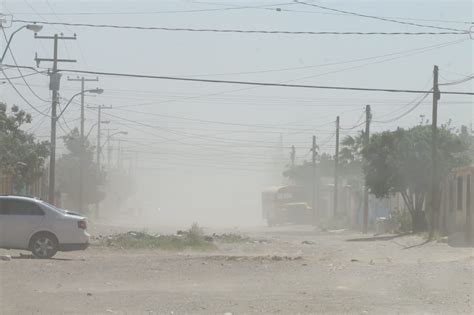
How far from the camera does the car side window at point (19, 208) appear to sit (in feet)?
65.7

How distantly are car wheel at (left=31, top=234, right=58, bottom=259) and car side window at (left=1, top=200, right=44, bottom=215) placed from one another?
66 cm

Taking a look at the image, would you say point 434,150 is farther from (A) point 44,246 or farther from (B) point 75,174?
(B) point 75,174

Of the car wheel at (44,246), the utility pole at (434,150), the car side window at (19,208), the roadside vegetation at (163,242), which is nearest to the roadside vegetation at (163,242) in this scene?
the roadside vegetation at (163,242)

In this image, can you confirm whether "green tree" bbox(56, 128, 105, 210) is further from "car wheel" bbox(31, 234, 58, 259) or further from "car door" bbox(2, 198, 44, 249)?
"car wheel" bbox(31, 234, 58, 259)

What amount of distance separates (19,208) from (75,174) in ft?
172

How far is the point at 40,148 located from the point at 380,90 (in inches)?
792

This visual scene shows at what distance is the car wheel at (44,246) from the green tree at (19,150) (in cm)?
1623

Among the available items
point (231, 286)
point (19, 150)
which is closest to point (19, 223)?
point (231, 286)

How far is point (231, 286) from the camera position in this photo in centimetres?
1465

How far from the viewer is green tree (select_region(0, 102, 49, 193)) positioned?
118 ft

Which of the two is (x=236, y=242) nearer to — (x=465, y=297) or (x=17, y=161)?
(x=17, y=161)

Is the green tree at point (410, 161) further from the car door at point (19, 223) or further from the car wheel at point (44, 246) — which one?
the car door at point (19, 223)

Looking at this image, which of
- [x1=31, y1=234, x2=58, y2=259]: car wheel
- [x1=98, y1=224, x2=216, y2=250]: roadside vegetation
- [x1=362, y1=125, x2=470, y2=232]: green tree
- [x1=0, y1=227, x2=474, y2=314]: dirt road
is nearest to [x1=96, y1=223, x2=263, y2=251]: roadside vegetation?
[x1=98, y1=224, x2=216, y2=250]: roadside vegetation

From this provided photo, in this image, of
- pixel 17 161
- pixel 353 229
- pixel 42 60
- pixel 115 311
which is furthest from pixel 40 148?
pixel 115 311
